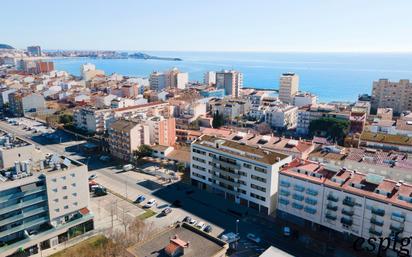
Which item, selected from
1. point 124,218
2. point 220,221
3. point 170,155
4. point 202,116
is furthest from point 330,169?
point 202,116

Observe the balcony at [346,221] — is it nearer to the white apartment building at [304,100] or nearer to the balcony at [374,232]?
the balcony at [374,232]

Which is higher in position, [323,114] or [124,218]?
[323,114]

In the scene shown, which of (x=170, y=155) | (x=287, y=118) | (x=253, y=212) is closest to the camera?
(x=253, y=212)

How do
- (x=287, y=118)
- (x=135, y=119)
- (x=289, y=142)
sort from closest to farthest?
(x=289, y=142), (x=135, y=119), (x=287, y=118)

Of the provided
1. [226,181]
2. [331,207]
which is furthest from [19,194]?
[331,207]

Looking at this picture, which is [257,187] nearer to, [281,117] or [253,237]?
[253,237]

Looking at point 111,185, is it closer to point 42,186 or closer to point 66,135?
point 42,186

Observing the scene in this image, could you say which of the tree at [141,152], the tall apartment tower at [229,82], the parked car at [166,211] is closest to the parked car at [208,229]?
the parked car at [166,211]
